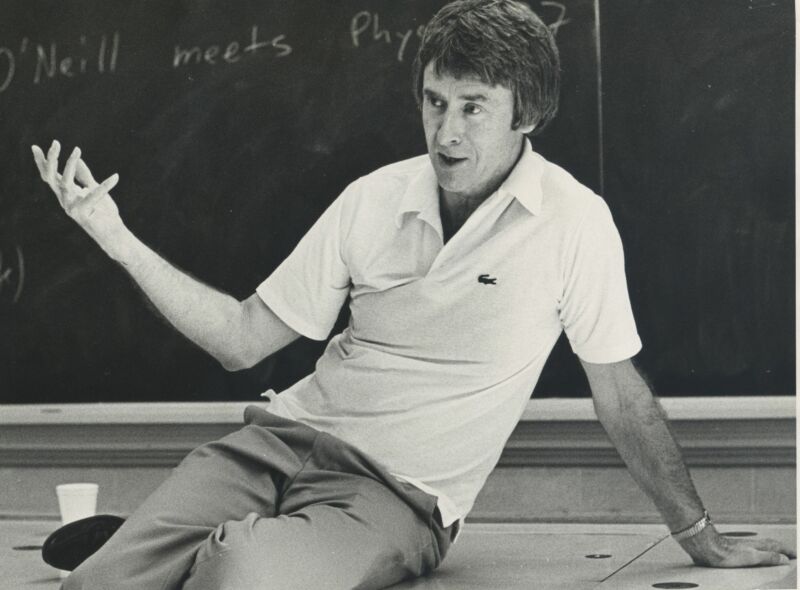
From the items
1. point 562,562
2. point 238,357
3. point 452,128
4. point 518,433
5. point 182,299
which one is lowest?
point 562,562

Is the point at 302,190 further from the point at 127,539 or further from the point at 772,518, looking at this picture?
the point at 772,518

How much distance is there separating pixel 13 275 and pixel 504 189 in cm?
110

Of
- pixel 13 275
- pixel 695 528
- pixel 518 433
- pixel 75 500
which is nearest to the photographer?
pixel 695 528

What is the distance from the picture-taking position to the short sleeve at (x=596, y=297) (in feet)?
5.95

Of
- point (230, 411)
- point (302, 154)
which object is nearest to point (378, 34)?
point (302, 154)

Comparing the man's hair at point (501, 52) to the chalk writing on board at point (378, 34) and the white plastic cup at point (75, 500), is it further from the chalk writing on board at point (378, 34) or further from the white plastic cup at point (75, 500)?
the white plastic cup at point (75, 500)

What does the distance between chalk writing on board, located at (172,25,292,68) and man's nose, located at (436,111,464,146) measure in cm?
55

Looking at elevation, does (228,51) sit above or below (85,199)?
above

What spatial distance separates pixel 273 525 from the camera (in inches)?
63.4

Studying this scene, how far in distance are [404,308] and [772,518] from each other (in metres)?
0.76

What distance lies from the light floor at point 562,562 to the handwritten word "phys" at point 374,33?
88cm

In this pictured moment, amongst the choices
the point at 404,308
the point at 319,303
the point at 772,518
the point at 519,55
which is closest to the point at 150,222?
the point at 319,303

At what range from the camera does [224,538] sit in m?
1.57

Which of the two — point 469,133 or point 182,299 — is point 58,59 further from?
point 469,133
